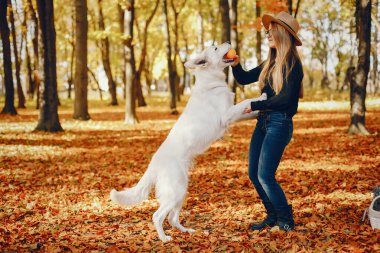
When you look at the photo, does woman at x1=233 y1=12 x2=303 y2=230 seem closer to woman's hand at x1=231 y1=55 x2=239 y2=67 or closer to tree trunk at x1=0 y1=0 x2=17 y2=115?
woman's hand at x1=231 y1=55 x2=239 y2=67

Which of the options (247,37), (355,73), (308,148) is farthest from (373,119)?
(247,37)

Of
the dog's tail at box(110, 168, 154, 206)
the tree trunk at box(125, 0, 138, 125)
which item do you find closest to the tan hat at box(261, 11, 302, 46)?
the dog's tail at box(110, 168, 154, 206)

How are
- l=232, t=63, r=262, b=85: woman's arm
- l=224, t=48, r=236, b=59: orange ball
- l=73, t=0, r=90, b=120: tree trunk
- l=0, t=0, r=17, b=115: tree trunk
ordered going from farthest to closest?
l=0, t=0, r=17, b=115: tree trunk < l=73, t=0, r=90, b=120: tree trunk < l=232, t=63, r=262, b=85: woman's arm < l=224, t=48, r=236, b=59: orange ball

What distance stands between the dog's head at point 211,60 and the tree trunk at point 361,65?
8732 millimetres

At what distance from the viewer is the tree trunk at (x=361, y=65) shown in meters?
11.9

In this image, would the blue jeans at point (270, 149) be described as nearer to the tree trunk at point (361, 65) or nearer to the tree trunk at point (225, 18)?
the tree trunk at point (361, 65)

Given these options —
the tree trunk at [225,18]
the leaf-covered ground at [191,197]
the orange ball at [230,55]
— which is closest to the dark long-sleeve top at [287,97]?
the orange ball at [230,55]

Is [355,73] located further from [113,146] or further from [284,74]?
[284,74]

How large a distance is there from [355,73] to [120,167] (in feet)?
26.0

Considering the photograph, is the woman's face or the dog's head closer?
the woman's face

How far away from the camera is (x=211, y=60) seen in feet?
15.7

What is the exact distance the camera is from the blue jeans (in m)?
4.56

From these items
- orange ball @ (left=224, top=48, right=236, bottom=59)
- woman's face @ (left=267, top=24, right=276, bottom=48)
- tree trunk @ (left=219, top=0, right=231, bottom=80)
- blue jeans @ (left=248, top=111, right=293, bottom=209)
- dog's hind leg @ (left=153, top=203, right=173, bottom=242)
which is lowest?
dog's hind leg @ (left=153, top=203, right=173, bottom=242)

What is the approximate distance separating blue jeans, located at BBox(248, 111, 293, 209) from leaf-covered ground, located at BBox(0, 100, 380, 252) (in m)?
0.42
